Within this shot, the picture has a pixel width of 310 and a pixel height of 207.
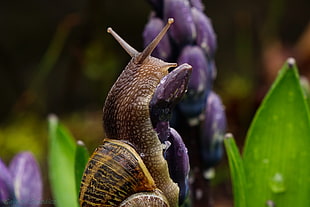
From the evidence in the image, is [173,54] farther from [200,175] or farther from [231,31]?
[231,31]

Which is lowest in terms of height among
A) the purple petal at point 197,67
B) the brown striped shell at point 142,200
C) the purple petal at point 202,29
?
the brown striped shell at point 142,200

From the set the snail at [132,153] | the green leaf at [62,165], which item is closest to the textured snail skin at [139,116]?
the snail at [132,153]

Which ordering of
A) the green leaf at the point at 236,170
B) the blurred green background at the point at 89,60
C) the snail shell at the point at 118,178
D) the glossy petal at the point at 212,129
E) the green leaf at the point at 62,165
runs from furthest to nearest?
1. the blurred green background at the point at 89,60
2. the green leaf at the point at 62,165
3. the glossy petal at the point at 212,129
4. the green leaf at the point at 236,170
5. the snail shell at the point at 118,178

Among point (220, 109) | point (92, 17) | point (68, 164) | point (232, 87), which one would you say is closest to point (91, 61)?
point (92, 17)

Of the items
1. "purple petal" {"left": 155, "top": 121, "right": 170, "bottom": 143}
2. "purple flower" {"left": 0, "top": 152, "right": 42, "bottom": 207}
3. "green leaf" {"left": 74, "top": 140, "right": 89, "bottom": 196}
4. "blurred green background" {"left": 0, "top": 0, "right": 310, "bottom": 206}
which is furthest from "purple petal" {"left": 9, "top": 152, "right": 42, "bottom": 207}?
"blurred green background" {"left": 0, "top": 0, "right": 310, "bottom": 206}

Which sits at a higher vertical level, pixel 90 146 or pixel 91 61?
pixel 91 61

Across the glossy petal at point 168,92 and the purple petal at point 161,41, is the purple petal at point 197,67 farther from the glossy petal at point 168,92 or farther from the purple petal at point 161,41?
the glossy petal at point 168,92
